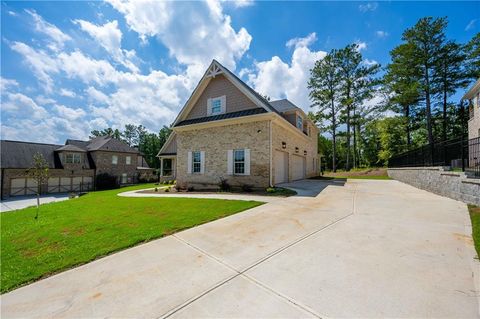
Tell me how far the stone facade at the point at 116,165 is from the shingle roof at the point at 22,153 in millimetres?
4327

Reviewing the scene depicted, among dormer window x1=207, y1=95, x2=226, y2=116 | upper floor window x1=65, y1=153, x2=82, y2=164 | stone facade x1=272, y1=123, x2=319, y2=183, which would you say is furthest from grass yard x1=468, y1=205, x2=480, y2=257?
upper floor window x1=65, y1=153, x2=82, y2=164

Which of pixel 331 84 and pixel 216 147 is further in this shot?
pixel 331 84

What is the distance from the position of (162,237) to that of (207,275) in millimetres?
2254

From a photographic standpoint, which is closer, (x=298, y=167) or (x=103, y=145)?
(x=298, y=167)

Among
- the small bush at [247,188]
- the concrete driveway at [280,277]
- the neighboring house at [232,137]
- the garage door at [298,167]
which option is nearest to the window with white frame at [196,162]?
the neighboring house at [232,137]

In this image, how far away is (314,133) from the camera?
23.6 metres

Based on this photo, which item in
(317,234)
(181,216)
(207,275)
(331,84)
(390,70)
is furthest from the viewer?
(331,84)

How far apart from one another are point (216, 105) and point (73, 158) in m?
25.6

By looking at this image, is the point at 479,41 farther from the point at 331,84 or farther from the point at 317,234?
the point at 317,234

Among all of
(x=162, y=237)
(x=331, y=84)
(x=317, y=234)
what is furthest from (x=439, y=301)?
(x=331, y=84)

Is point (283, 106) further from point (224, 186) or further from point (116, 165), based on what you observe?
point (116, 165)

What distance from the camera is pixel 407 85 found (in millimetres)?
22188

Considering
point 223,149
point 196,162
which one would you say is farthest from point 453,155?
point 196,162

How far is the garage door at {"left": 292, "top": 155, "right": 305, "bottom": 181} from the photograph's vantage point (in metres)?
16.5
